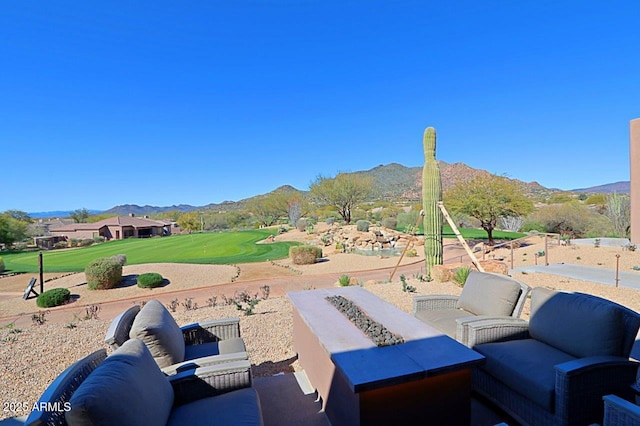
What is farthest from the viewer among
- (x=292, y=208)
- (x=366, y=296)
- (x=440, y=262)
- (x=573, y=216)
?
(x=292, y=208)

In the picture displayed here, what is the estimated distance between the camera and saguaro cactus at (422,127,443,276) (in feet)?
26.8

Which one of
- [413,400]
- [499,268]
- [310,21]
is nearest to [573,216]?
[499,268]

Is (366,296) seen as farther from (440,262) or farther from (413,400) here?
(440,262)

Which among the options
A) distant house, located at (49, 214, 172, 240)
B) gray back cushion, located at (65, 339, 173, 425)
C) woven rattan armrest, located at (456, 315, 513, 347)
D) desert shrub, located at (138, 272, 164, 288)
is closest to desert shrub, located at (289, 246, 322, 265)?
desert shrub, located at (138, 272, 164, 288)

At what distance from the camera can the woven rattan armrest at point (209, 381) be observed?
7.19 feet

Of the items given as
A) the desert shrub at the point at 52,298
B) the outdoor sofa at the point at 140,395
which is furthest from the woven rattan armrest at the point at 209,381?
the desert shrub at the point at 52,298

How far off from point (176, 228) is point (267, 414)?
163 ft

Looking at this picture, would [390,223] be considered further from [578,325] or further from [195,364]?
[195,364]

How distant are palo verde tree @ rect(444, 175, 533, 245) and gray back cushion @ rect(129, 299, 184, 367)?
1532 cm

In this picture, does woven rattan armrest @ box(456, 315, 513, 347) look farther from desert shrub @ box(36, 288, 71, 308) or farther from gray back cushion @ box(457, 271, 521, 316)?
desert shrub @ box(36, 288, 71, 308)

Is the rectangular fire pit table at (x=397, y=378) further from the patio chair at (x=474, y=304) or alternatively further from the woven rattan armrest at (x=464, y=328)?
the patio chair at (x=474, y=304)

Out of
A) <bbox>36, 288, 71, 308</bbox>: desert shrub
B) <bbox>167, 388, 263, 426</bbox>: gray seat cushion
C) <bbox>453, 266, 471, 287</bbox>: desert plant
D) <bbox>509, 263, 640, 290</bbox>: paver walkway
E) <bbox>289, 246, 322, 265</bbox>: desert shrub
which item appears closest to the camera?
<bbox>167, 388, 263, 426</bbox>: gray seat cushion

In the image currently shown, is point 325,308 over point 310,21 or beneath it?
beneath

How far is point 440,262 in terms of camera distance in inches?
327
